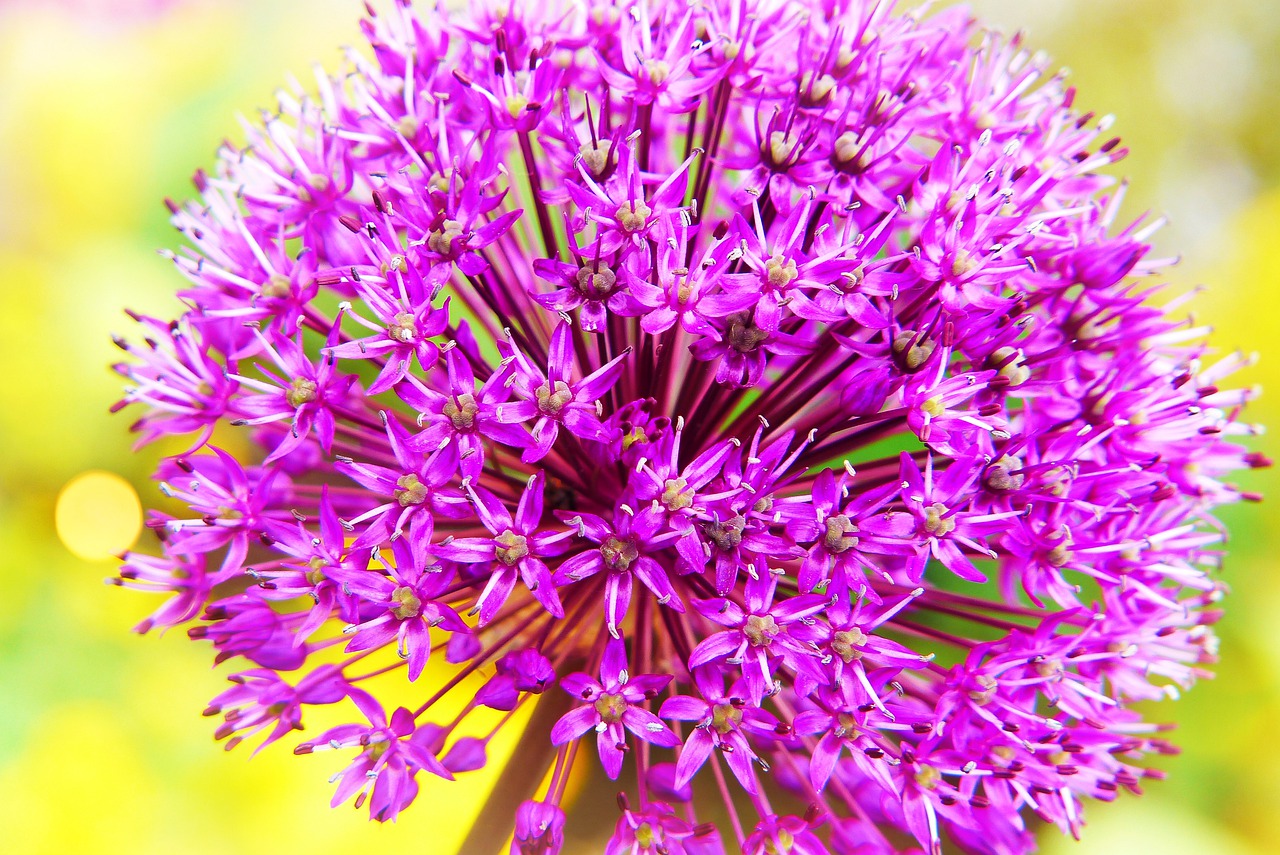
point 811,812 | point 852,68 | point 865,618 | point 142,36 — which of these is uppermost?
point 142,36

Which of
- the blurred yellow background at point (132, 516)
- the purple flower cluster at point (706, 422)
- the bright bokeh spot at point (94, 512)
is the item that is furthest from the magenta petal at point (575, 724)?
the bright bokeh spot at point (94, 512)

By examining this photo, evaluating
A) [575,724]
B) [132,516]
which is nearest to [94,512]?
[132,516]

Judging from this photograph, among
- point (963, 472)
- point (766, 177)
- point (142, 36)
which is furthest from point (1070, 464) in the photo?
point (142, 36)

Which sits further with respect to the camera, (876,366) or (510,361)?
(876,366)

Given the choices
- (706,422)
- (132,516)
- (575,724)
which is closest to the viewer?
(575,724)

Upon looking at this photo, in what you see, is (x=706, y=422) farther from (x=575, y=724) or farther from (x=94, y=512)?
(x=94, y=512)

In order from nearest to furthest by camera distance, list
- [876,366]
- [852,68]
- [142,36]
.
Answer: [876,366]
[852,68]
[142,36]

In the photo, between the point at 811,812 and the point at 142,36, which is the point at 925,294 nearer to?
the point at 811,812
